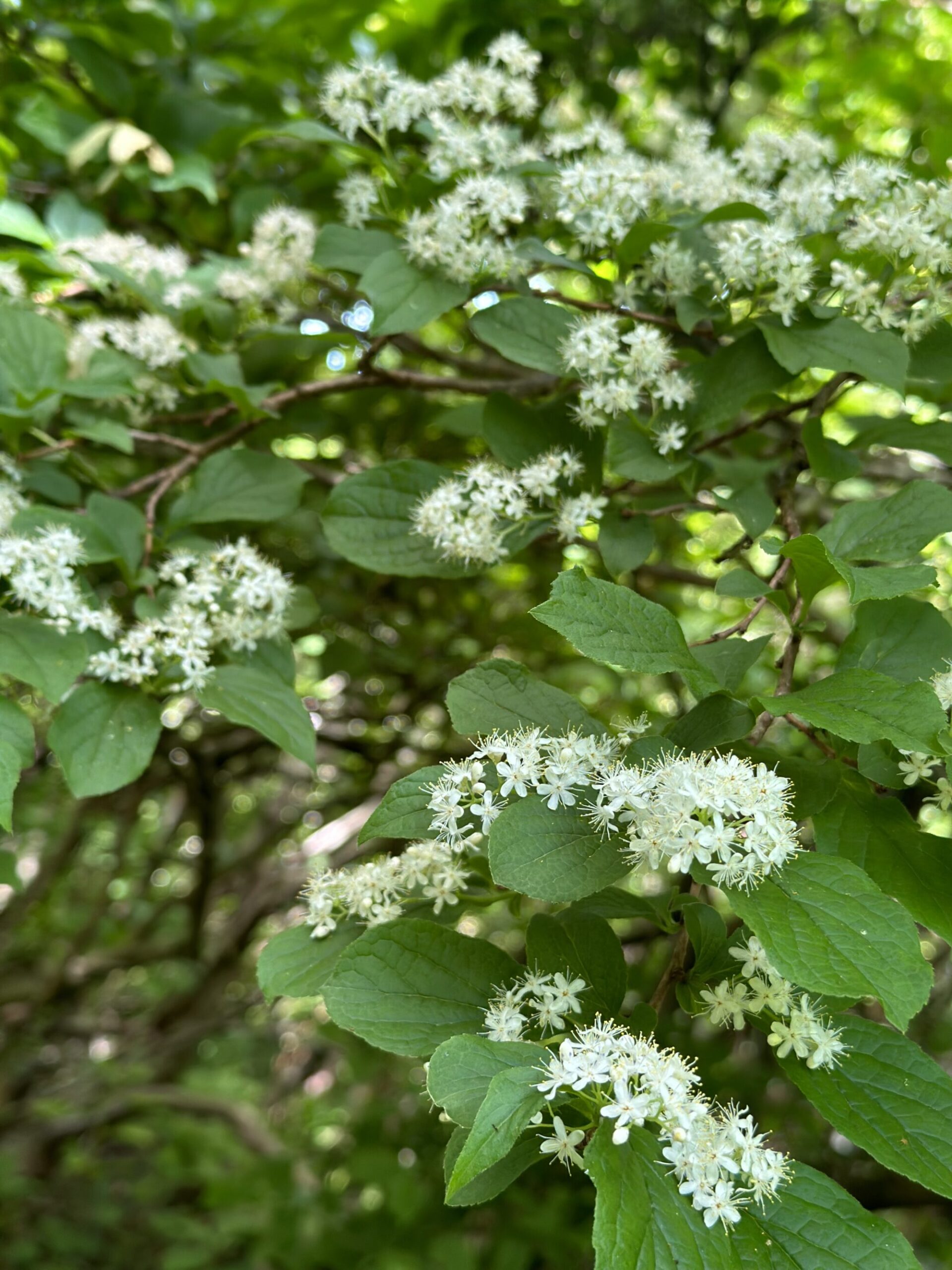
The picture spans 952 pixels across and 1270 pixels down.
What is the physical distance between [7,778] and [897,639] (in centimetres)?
98

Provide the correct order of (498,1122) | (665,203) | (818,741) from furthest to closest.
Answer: (665,203)
(818,741)
(498,1122)

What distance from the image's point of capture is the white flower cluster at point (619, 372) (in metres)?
1.32

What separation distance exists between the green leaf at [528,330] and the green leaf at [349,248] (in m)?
0.25

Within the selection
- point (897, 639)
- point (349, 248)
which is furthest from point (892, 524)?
point (349, 248)

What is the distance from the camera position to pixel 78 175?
220 centimetres

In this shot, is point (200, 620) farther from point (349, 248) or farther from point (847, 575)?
point (847, 575)

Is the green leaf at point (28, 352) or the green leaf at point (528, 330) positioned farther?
the green leaf at point (28, 352)

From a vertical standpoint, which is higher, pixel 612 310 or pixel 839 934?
pixel 612 310

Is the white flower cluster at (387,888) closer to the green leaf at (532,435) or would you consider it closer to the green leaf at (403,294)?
the green leaf at (532,435)

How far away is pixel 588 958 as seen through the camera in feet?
3.31

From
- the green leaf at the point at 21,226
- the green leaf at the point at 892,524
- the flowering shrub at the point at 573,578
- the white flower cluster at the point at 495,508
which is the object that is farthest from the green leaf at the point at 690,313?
the green leaf at the point at 21,226

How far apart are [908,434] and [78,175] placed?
6.04 ft

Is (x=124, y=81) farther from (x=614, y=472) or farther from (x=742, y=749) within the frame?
(x=742, y=749)

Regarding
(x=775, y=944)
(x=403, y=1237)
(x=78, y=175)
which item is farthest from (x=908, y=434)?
(x=403, y=1237)
